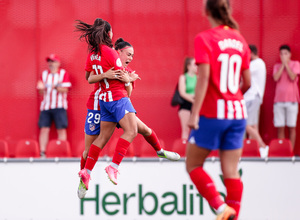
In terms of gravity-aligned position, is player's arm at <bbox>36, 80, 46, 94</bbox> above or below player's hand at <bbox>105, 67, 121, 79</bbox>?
below

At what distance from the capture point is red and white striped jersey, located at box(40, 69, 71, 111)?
39.9 ft

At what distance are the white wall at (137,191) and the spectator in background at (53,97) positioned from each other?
104 inches

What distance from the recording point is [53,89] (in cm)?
1212

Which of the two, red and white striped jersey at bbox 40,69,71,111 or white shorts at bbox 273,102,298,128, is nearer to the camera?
white shorts at bbox 273,102,298,128

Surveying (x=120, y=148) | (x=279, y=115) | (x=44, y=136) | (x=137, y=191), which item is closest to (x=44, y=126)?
(x=44, y=136)

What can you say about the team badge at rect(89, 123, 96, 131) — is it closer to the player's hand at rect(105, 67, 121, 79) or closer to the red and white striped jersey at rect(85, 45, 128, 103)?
the red and white striped jersey at rect(85, 45, 128, 103)

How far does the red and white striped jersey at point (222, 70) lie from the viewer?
5199 millimetres

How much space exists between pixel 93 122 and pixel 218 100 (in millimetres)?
1780

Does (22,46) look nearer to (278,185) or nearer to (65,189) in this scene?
(65,189)

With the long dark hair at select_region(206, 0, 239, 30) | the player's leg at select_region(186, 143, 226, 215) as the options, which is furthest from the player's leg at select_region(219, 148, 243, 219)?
the long dark hair at select_region(206, 0, 239, 30)

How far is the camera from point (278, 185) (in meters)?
9.11

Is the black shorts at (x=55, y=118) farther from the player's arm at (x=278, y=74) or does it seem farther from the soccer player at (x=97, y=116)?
the soccer player at (x=97, y=116)

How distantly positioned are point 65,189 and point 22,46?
4.45 meters

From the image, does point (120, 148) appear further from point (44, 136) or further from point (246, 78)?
point (44, 136)
